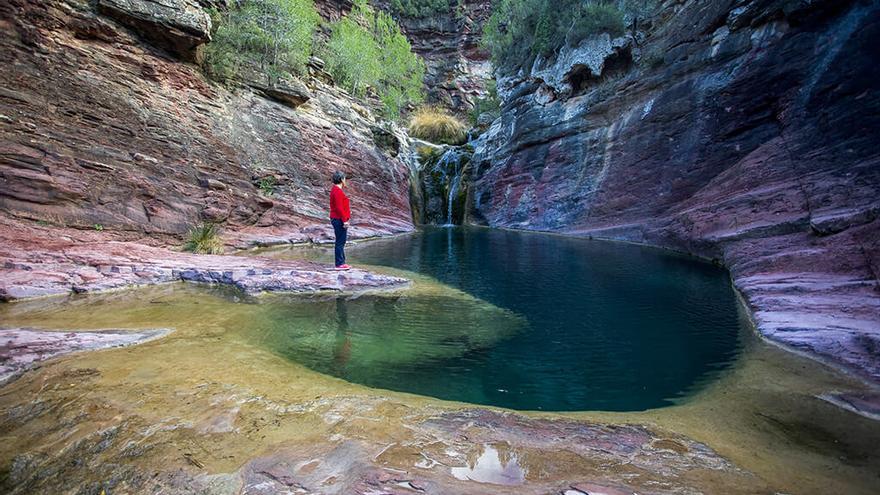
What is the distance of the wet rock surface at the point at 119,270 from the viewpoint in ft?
19.9

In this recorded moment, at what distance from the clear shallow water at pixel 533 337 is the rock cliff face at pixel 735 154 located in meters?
1.16

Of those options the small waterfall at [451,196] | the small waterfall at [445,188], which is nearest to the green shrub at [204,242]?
the small waterfall at [445,188]

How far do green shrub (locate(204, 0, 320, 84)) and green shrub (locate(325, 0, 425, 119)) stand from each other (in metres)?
6.59

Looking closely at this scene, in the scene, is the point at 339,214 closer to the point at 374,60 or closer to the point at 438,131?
the point at 438,131

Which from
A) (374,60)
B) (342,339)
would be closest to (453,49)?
(374,60)

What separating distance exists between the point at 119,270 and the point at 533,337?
672 cm

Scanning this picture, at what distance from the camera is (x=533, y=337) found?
5.50 metres

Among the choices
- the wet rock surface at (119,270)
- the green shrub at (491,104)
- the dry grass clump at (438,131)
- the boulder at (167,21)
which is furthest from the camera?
the green shrub at (491,104)

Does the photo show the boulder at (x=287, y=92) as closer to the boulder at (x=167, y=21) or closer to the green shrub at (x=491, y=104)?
the boulder at (x=167, y=21)

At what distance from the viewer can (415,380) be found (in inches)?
161

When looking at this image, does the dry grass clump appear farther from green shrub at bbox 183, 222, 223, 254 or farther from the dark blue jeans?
the dark blue jeans

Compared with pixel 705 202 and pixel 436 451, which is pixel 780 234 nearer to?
pixel 705 202

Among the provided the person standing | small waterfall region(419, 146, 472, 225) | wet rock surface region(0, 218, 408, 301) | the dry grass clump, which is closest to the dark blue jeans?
the person standing

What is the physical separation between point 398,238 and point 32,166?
1104 centimetres
